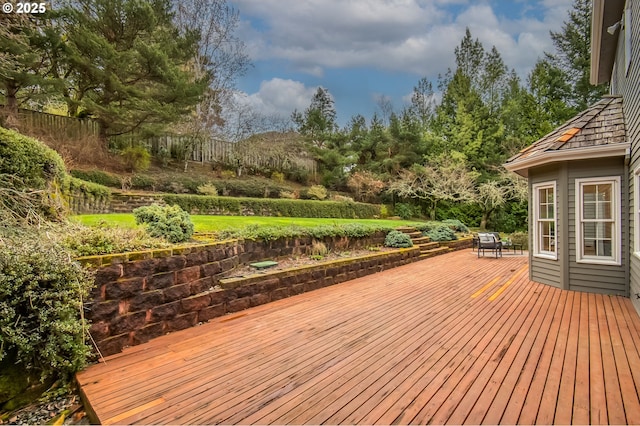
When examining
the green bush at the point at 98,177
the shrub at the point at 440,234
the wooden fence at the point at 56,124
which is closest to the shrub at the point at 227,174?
the wooden fence at the point at 56,124

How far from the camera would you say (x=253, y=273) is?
17.5 ft

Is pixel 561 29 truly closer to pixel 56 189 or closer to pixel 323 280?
pixel 323 280

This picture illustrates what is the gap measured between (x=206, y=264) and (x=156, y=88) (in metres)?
11.3

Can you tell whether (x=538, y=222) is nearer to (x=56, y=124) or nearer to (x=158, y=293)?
(x=158, y=293)

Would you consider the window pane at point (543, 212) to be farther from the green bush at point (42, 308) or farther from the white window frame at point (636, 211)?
the green bush at point (42, 308)

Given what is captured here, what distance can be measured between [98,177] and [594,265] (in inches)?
534

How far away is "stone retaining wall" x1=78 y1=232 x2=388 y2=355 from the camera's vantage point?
331 cm

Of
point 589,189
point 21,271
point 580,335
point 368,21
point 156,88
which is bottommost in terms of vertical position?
point 580,335

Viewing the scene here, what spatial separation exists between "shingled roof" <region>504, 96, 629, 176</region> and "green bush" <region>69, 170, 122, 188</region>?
12156mm

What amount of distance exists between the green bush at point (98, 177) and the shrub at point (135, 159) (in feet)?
6.76

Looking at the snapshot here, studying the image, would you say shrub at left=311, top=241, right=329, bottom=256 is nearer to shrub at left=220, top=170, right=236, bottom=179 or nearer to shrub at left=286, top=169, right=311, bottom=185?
shrub at left=220, top=170, right=236, bottom=179

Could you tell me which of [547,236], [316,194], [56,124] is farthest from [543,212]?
[56,124]

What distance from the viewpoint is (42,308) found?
2.71 metres

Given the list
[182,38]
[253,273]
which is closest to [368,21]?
[182,38]
